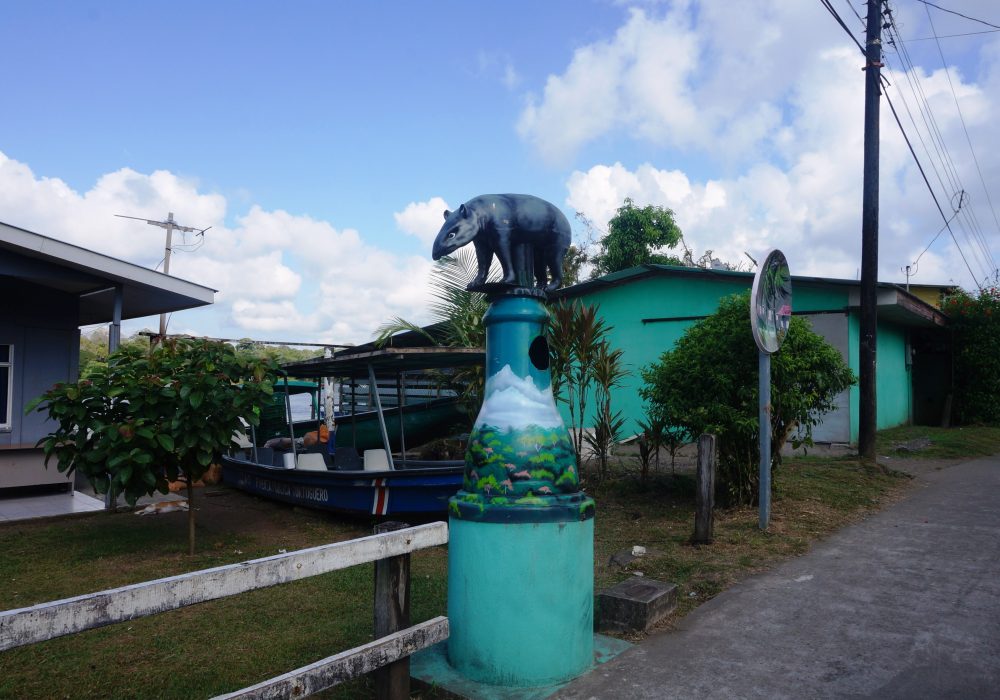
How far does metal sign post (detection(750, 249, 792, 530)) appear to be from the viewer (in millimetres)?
6832

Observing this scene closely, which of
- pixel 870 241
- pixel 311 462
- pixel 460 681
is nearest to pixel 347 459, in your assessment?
pixel 311 462

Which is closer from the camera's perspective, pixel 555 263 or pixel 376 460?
pixel 555 263

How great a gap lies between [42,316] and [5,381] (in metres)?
1.11

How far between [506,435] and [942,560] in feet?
14.7

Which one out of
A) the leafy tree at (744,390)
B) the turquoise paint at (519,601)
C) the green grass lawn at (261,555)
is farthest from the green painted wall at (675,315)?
the turquoise paint at (519,601)

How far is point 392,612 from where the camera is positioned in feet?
11.6

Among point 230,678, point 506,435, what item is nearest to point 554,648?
point 506,435

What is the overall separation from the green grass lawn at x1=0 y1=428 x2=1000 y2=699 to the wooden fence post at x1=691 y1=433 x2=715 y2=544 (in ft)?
0.47

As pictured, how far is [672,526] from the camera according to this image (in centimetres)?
779

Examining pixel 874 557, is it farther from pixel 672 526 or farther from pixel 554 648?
pixel 554 648

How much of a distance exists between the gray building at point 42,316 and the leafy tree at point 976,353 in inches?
732

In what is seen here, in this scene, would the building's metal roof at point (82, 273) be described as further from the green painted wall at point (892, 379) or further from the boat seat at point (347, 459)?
the green painted wall at point (892, 379)

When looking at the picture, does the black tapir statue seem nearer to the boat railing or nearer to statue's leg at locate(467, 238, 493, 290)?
statue's leg at locate(467, 238, 493, 290)

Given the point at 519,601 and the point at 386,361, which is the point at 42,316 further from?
the point at 519,601
